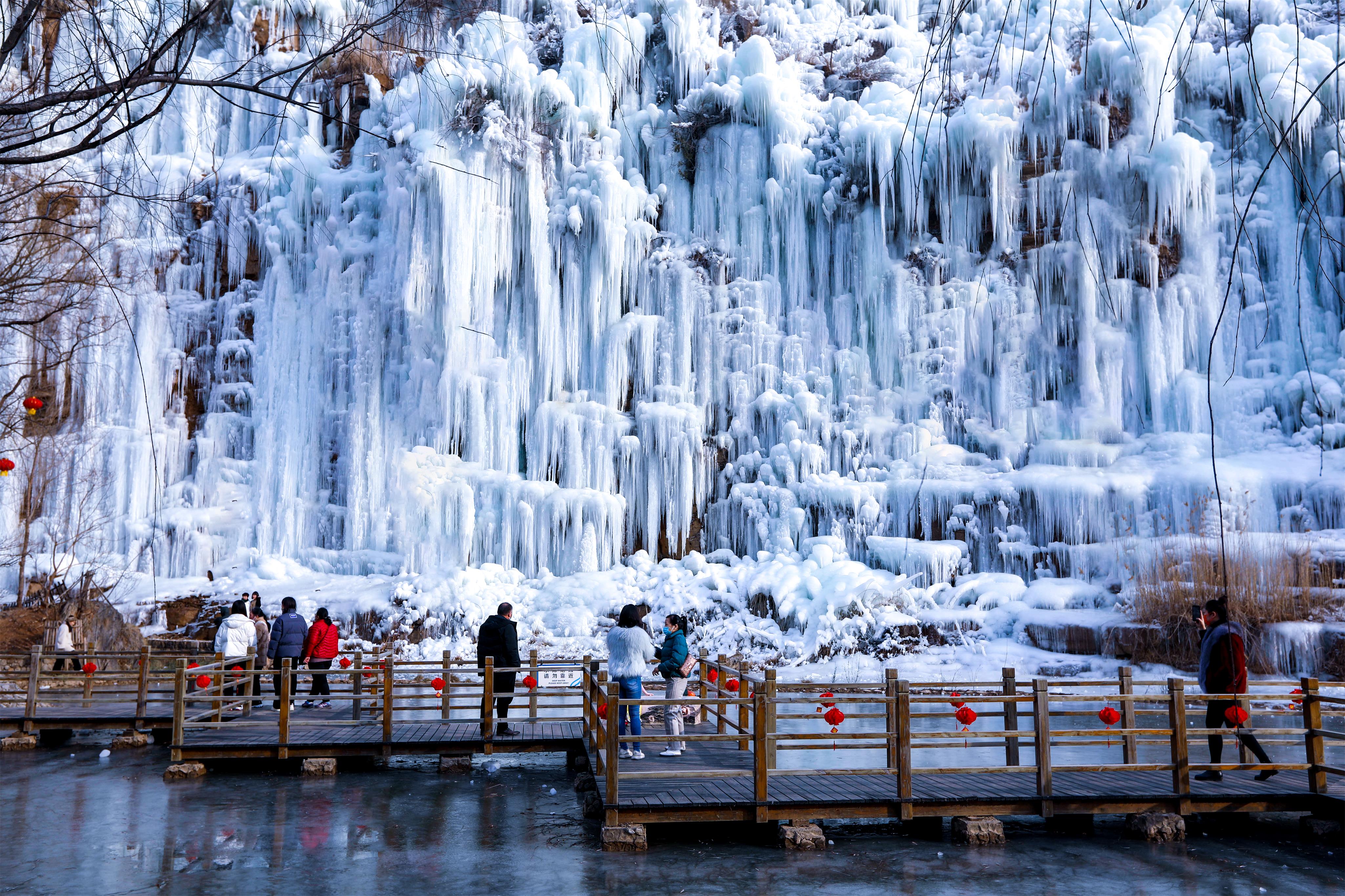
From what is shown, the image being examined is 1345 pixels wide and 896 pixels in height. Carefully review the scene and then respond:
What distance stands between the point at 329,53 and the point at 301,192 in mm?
23628

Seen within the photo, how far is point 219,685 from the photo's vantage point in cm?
1000

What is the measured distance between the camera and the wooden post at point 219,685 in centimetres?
966

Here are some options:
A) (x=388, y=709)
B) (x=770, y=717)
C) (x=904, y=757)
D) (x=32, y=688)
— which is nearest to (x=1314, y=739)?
(x=904, y=757)

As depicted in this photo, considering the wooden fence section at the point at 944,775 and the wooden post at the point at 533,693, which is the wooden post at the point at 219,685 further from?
the wooden fence section at the point at 944,775

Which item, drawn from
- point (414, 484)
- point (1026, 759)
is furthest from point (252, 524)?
point (1026, 759)

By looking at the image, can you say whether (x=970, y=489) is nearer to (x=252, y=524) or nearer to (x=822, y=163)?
(x=822, y=163)

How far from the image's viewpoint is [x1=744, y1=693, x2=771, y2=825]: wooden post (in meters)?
6.55

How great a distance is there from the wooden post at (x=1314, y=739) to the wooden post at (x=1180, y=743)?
86cm

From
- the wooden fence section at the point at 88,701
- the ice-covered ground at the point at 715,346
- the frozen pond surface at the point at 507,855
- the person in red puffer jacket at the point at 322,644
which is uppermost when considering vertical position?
the ice-covered ground at the point at 715,346

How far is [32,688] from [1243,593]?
18.3 meters

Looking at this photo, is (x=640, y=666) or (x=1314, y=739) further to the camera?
(x=640, y=666)

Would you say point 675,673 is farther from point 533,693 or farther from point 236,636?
point 236,636

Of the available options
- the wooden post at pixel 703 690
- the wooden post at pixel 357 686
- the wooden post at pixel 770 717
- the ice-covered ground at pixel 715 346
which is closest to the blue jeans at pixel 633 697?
the wooden post at pixel 703 690

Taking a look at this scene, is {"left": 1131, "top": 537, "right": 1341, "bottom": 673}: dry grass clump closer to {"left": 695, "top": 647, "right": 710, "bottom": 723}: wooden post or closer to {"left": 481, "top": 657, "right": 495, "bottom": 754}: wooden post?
{"left": 695, "top": 647, "right": 710, "bottom": 723}: wooden post
